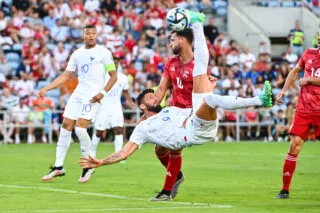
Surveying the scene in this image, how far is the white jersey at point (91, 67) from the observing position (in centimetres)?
1920

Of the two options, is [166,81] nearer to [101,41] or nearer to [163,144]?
[163,144]

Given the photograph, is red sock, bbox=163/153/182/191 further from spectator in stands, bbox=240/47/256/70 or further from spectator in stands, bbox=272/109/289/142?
spectator in stands, bbox=240/47/256/70

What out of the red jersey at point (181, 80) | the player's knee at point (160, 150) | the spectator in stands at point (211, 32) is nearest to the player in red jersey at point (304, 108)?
the red jersey at point (181, 80)

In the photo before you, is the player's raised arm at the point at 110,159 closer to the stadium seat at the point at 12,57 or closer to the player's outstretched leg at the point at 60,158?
the player's outstretched leg at the point at 60,158

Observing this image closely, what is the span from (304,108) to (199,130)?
243cm

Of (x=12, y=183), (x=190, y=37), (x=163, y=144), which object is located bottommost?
(x=12, y=183)

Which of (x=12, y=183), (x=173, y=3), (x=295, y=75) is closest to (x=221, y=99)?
(x=295, y=75)

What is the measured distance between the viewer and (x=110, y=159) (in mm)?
13969

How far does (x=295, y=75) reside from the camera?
51.5 ft

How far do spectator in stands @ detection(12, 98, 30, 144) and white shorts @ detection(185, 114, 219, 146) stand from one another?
21697mm

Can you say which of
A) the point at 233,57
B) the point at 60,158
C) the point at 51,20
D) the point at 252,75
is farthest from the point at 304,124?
the point at 51,20

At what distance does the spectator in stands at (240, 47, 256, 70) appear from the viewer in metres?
38.9

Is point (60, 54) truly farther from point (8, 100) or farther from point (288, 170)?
point (288, 170)

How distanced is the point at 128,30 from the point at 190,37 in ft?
83.6
